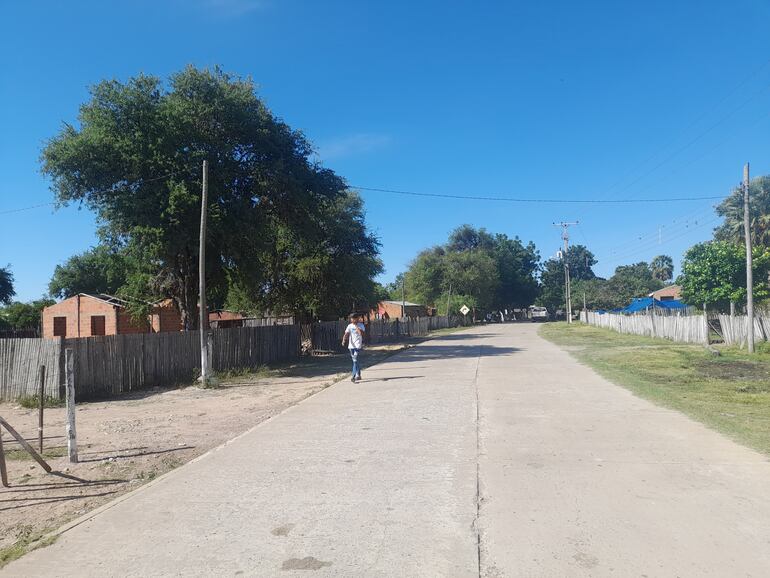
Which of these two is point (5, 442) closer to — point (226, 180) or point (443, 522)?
point (443, 522)

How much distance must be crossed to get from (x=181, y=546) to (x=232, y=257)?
17.3 meters

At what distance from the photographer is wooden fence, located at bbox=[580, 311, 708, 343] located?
27.9 meters

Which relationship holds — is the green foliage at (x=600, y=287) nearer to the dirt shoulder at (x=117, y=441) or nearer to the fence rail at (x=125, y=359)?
the fence rail at (x=125, y=359)

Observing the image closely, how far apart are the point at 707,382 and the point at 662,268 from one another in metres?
114

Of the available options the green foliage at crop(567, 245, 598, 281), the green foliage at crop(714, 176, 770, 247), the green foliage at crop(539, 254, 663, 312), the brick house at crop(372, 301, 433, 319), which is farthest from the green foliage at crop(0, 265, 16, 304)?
the green foliage at crop(567, 245, 598, 281)

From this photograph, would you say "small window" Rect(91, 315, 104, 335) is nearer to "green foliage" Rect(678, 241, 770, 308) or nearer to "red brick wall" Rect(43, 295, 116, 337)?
"red brick wall" Rect(43, 295, 116, 337)

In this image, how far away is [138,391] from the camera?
51.6ft

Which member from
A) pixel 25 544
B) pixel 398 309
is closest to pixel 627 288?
pixel 398 309

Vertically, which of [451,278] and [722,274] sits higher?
[451,278]

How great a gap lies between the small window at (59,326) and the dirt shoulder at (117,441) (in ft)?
77.1

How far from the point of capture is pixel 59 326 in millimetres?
36062

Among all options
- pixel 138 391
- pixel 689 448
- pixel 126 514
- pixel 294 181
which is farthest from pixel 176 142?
pixel 689 448

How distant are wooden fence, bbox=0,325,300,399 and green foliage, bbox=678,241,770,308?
23621 millimetres

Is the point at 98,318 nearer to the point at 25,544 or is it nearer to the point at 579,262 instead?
the point at 25,544
